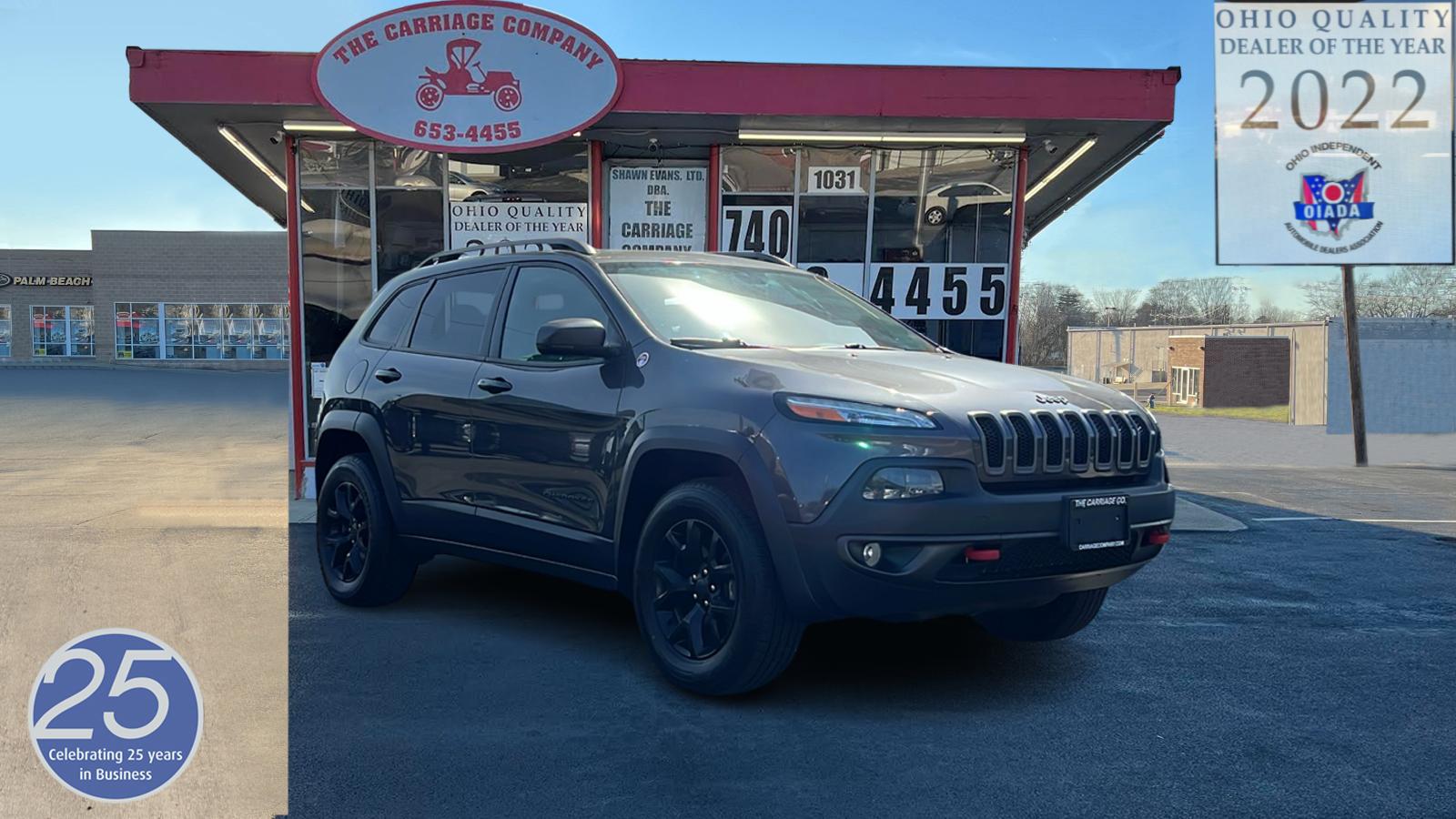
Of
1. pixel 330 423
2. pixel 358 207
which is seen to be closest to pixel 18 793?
pixel 330 423

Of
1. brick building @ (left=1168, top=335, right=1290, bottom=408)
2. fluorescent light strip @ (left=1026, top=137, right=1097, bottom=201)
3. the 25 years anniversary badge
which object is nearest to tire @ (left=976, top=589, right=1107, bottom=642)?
the 25 years anniversary badge

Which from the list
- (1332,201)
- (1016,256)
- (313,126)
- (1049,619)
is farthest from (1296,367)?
(1049,619)

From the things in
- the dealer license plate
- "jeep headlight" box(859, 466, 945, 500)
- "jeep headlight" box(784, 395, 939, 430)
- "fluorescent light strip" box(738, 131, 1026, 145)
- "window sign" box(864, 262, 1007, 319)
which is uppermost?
"fluorescent light strip" box(738, 131, 1026, 145)

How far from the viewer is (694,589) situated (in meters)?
4.66

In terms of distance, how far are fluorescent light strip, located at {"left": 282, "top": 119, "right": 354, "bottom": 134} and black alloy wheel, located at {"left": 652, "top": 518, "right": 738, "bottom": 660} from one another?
25.2ft

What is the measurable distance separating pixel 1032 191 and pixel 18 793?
41.4 feet

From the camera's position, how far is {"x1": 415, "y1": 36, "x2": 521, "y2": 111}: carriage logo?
35.2 ft

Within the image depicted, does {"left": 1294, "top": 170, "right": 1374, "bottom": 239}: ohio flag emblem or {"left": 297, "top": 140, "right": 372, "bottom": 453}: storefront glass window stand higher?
{"left": 1294, "top": 170, "right": 1374, "bottom": 239}: ohio flag emblem

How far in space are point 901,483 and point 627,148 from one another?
833 cm

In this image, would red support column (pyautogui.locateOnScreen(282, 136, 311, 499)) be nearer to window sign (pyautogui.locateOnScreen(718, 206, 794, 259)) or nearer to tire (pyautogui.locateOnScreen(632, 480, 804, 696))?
window sign (pyautogui.locateOnScreen(718, 206, 794, 259))

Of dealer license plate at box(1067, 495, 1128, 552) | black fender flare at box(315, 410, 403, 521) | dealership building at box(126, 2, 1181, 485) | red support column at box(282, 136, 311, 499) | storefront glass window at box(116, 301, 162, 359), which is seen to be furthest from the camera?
storefront glass window at box(116, 301, 162, 359)

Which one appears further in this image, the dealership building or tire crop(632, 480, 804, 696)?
the dealership building

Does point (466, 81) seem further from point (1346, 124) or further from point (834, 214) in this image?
point (1346, 124)

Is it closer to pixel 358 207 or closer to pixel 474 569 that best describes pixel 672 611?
pixel 474 569
